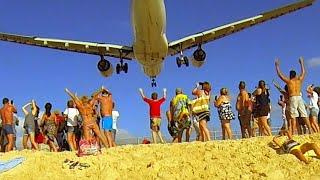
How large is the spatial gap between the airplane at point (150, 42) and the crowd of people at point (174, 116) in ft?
23.1

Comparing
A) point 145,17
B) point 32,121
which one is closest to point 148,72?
point 145,17

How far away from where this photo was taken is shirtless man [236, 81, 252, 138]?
1711 centimetres

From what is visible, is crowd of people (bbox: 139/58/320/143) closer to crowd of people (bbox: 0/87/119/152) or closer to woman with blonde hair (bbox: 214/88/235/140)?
woman with blonde hair (bbox: 214/88/235/140)

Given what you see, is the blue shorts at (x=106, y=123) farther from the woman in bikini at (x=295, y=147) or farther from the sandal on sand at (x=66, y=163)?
the woman in bikini at (x=295, y=147)

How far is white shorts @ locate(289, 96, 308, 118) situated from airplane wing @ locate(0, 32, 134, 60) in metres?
17.4

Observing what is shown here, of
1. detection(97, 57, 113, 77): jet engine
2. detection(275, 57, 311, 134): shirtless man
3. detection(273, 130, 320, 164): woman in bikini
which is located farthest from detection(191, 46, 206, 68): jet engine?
detection(273, 130, 320, 164): woman in bikini

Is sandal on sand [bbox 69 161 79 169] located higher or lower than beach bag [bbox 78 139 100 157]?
lower

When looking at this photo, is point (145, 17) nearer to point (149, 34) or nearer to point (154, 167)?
point (149, 34)

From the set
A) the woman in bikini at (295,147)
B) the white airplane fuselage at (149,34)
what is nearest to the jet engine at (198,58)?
the white airplane fuselage at (149,34)

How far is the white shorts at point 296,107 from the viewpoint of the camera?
628 inches

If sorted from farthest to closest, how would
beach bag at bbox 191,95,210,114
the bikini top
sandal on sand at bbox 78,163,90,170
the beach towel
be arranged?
beach bag at bbox 191,95,210,114
the beach towel
sandal on sand at bbox 78,163,90,170
the bikini top

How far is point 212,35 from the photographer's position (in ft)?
111

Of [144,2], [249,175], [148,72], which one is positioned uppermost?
[144,2]

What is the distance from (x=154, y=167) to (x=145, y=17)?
10870mm
